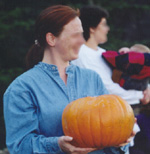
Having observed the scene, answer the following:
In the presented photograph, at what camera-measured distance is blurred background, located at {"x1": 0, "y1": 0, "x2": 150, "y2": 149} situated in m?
6.09

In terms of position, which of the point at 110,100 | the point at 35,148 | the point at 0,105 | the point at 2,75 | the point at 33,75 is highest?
the point at 33,75

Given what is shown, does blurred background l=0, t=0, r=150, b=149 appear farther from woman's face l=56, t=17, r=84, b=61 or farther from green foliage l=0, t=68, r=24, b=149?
woman's face l=56, t=17, r=84, b=61

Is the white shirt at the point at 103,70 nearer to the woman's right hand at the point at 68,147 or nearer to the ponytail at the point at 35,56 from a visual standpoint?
the ponytail at the point at 35,56

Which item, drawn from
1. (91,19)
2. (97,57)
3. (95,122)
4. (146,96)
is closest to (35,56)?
(97,57)

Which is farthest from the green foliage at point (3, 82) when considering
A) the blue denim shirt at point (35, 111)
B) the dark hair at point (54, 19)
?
the blue denim shirt at point (35, 111)

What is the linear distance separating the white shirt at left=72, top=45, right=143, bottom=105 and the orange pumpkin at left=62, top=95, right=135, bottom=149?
1.17m

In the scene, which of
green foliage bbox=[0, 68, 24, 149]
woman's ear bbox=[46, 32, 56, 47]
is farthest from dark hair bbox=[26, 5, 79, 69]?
green foliage bbox=[0, 68, 24, 149]

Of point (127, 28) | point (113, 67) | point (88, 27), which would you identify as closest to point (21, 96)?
point (113, 67)

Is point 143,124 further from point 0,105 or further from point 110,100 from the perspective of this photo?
point 0,105

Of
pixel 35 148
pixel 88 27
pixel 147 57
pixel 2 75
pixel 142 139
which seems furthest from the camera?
pixel 2 75

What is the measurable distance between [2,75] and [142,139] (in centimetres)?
337

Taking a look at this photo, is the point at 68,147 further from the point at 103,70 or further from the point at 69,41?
the point at 103,70

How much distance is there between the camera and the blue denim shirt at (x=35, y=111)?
1.75 m

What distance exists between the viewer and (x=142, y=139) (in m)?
3.55
